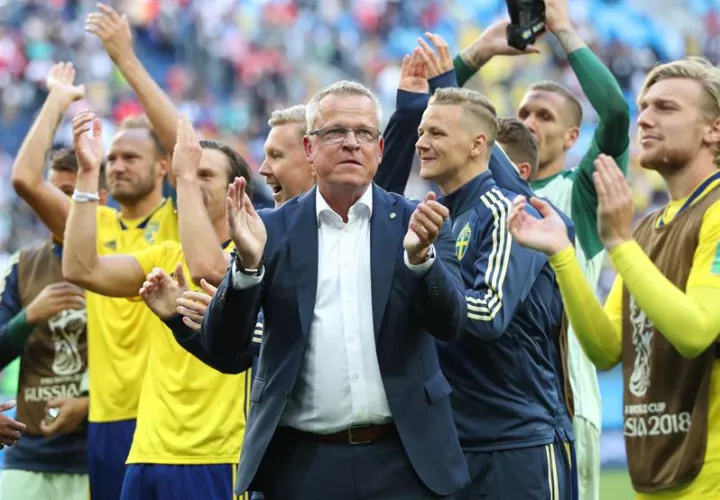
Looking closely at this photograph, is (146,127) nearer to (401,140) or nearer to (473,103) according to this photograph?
(401,140)

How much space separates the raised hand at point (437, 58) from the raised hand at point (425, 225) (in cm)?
241

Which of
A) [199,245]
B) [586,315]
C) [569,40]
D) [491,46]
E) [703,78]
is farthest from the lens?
[491,46]

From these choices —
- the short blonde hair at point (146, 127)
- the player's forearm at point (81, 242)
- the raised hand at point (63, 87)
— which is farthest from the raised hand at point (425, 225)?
the raised hand at point (63, 87)

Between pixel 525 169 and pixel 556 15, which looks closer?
pixel 556 15

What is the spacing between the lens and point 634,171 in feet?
80.3

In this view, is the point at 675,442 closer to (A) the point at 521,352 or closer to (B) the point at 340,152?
(A) the point at 521,352

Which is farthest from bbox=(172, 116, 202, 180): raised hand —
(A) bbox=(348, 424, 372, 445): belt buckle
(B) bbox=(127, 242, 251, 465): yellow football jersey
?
(A) bbox=(348, 424, 372, 445): belt buckle

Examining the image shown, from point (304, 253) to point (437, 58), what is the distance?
2.32m

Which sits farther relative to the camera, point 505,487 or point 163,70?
point 163,70

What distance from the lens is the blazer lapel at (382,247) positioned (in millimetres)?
4160

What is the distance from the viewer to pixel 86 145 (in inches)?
245

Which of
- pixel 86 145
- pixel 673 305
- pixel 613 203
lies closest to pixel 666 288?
pixel 673 305

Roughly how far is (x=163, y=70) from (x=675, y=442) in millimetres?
21480

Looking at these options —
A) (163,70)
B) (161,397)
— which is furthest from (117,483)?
(163,70)
